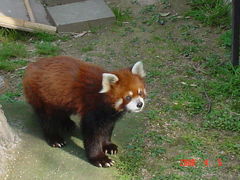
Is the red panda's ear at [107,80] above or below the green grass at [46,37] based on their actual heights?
above

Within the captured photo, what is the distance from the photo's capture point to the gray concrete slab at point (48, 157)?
141 inches

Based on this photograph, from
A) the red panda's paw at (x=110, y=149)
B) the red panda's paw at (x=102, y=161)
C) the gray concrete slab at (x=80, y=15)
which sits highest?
the red panda's paw at (x=102, y=161)

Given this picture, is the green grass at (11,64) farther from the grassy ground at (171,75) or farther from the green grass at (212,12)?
the green grass at (212,12)

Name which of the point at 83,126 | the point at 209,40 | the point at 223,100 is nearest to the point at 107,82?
the point at 83,126

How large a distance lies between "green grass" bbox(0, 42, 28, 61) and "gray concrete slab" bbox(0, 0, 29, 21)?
842 mm

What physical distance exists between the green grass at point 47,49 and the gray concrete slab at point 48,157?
1.66 metres

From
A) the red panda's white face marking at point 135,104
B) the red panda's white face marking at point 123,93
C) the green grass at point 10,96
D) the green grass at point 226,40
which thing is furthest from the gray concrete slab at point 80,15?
the red panda's white face marking at point 135,104

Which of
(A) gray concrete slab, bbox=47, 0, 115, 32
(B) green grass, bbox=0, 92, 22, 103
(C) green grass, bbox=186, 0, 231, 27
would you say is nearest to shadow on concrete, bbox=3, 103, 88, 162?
(B) green grass, bbox=0, 92, 22, 103

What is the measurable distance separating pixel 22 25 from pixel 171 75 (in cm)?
228

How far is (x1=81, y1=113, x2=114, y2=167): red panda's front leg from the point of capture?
3.61 m

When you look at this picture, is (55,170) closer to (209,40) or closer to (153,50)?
(153,50)

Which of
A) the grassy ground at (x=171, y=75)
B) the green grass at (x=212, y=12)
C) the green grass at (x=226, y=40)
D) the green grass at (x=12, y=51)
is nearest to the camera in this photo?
the grassy ground at (x=171, y=75)

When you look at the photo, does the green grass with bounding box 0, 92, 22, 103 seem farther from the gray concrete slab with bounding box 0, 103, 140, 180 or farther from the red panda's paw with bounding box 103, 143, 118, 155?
the red panda's paw with bounding box 103, 143, 118, 155

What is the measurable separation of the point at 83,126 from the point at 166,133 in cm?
89
